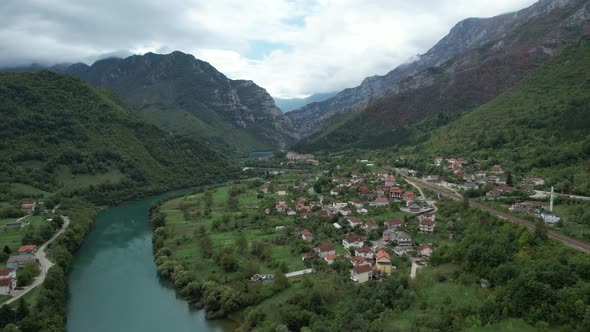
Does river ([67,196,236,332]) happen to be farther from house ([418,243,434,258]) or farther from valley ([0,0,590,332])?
house ([418,243,434,258])

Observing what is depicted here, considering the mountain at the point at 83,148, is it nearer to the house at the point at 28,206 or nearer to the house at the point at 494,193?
the house at the point at 28,206

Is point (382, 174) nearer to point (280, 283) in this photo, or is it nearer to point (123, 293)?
point (280, 283)

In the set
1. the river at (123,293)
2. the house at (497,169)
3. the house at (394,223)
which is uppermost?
the house at (497,169)

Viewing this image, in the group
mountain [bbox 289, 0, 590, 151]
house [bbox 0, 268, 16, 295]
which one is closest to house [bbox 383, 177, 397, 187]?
mountain [bbox 289, 0, 590, 151]

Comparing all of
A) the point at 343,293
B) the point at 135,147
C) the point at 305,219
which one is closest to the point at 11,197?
the point at 135,147

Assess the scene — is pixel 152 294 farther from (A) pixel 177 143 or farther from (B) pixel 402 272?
(A) pixel 177 143

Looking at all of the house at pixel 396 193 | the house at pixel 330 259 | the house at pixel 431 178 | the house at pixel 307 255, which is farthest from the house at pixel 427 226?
the house at pixel 431 178

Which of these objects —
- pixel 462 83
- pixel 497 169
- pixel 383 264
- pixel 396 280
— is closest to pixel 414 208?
pixel 383 264
